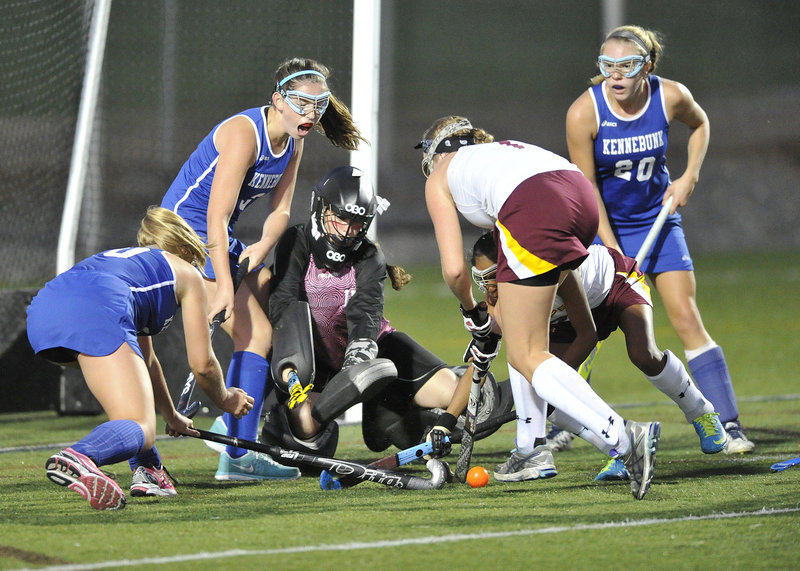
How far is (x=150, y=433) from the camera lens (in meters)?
3.62

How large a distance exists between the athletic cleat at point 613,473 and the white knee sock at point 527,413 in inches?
9.9

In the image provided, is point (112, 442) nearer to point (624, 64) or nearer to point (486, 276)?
point (486, 276)

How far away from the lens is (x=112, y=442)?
3479mm

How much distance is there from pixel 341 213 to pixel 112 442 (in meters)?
1.31

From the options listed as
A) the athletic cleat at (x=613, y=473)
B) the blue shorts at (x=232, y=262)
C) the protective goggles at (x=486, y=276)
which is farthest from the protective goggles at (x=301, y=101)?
the athletic cleat at (x=613, y=473)

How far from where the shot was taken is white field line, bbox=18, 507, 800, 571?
279 cm

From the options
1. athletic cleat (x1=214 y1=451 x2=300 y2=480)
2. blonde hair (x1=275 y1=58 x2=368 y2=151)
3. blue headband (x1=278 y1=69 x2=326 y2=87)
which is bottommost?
athletic cleat (x1=214 y1=451 x2=300 y2=480)

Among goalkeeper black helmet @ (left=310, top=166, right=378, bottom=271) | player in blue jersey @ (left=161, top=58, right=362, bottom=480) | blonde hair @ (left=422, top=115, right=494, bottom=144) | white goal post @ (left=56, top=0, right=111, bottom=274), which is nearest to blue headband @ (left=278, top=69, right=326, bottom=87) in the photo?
player in blue jersey @ (left=161, top=58, right=362, bottom=480)

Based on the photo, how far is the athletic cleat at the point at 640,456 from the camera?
3555mm

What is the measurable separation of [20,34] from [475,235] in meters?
11.2

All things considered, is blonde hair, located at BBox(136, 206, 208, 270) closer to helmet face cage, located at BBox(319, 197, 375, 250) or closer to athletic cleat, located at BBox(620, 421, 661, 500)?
helmet face cage, located at BBox(319, 197, 375, 250)

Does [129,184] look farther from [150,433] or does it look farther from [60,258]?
[150,433]

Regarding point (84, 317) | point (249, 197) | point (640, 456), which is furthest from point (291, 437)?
point (640, 456)

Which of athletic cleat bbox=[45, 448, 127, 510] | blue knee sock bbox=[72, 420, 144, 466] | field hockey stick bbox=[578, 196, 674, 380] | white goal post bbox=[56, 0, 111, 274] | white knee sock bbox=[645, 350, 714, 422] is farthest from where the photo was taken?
white goal post bbox=[56, 0, 111, 274]
